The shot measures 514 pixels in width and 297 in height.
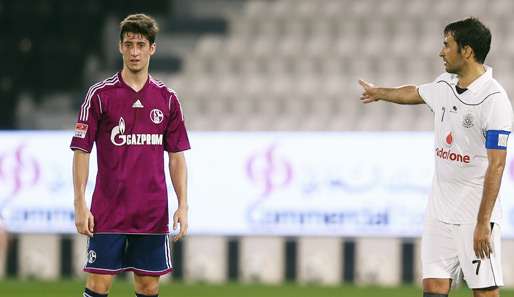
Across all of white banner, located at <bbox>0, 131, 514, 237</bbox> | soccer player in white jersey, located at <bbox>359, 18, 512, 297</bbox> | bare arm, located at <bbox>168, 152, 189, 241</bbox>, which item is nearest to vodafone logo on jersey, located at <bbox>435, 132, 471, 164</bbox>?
soccer player in white jersey, located at <bbox>359, 18, 512, 297</bbox>

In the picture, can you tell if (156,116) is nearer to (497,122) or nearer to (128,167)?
(128,167)

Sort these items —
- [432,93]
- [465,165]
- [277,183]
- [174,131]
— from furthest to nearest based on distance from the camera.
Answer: [277,183] → [174,131] → [432,93] → [465,165]

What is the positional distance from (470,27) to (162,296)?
470cm

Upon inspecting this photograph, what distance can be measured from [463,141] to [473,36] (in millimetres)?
437

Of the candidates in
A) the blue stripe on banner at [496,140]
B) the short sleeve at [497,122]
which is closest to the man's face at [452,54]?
the short sleeve at [497,122]

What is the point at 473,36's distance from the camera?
18.6 feet

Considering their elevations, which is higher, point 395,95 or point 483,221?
point 395,95

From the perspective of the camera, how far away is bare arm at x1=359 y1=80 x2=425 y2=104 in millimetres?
6055

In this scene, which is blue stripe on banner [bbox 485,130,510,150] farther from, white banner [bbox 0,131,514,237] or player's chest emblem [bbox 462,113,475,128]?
white banner [bbox 0,131,514,237]

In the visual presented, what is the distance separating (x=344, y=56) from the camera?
1335 centimetres

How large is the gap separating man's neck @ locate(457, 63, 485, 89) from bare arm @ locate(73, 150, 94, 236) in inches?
64.7

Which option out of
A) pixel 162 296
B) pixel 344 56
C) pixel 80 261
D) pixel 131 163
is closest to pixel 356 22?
pixel 344 56

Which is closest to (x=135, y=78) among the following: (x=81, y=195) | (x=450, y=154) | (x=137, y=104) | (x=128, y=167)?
(x=137, y=104)

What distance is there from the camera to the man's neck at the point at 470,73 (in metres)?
5.75
